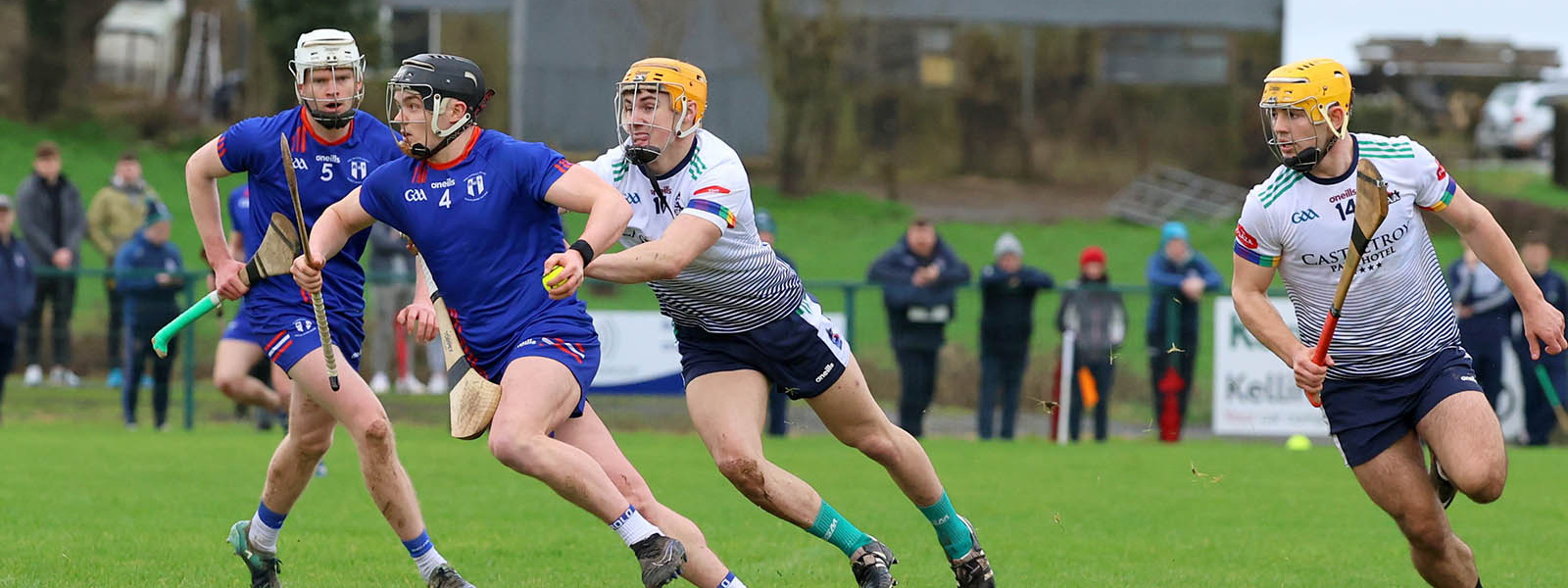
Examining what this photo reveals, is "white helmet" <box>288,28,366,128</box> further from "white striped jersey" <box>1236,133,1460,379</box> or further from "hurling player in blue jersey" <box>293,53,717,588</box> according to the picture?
"white striped jersey" <box>1236,133,1460,379</box>

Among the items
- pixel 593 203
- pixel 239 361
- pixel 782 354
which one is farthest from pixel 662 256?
pixel 239 361

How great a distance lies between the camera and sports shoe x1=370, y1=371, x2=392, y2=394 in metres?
16.5

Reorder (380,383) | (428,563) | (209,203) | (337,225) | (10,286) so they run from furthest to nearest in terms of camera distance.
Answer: (380,383) → (10,286) → (209,203) → (428,563) → (337,225)

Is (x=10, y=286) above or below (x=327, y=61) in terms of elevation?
below

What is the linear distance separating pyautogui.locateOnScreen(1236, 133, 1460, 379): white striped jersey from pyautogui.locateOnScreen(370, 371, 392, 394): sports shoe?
11.1 metres

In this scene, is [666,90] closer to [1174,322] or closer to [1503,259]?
[1503,259]

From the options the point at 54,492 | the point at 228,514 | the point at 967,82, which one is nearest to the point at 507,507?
the point at 228,514

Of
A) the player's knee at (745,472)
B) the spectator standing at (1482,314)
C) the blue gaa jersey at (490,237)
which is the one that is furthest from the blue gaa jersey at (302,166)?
the spectator standing at (1482,314)

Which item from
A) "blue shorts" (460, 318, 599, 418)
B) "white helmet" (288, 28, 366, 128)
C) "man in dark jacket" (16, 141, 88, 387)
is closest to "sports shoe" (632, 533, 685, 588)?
"blue shorts" (460, 318, 599, 418)

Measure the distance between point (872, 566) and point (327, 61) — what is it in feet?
9.16

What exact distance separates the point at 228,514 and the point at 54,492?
4.68 ft

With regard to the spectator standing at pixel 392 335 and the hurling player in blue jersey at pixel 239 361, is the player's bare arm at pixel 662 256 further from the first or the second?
the spectator standing at pixel 392 335

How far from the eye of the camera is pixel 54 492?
10328 mm

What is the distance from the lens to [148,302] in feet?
51.9
